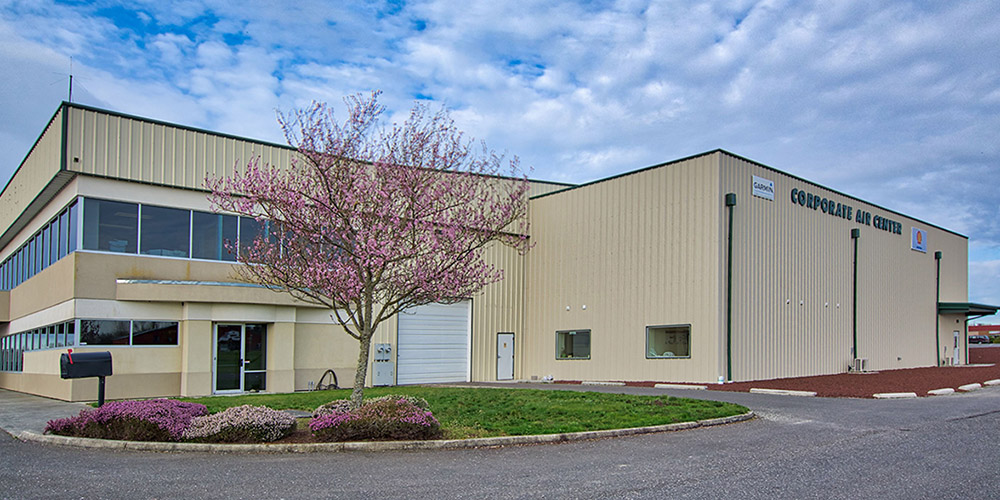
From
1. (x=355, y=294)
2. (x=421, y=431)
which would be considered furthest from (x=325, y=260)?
(x=421, y=431)

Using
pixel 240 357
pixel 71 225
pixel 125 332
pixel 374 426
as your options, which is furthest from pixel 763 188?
pixel 71 225

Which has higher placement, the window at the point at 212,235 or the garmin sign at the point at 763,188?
the garmin sign at the point at 763,188

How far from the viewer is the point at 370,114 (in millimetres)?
12562

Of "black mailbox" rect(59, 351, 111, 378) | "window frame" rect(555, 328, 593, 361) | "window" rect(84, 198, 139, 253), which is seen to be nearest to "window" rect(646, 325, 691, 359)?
"window frame" rect(555, 328, 593, 361)

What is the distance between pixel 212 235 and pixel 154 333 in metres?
3.14

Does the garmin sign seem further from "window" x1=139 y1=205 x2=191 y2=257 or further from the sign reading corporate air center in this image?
"window" x1=139 y1=205 x2=191 y2=257

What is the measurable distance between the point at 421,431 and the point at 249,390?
12910mm

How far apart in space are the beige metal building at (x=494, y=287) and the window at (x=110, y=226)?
4 centimetres

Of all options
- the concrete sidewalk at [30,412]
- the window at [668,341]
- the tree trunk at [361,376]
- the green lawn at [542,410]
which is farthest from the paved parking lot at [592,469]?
the window at [668,341]

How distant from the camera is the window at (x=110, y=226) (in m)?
19.9

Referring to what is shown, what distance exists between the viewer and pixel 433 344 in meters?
26.8

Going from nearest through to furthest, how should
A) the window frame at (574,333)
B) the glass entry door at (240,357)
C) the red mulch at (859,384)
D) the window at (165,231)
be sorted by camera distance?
the red mulch at (859,384), the window at (165,231), the glass entry door at (240,357), the window frame at (574,333)

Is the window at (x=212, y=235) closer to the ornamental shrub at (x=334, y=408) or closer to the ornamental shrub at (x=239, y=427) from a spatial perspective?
the ornamental shrub at (x=334, y=408)

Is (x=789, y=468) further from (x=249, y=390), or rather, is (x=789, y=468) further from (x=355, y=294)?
(x=249, y=390)
